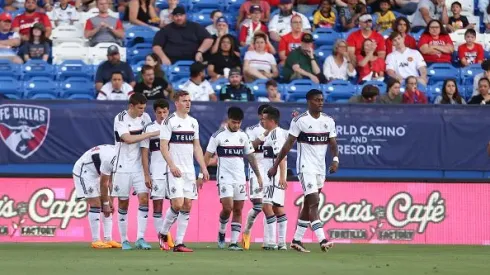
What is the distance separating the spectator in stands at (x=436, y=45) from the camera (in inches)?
1050

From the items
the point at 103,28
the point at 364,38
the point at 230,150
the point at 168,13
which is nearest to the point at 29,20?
the point at 103,28

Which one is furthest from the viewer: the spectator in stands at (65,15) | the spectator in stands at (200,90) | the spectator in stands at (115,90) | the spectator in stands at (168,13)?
the spectator in stands at (168,13)

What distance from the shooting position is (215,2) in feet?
90.6

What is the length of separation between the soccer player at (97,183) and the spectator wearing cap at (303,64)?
675cm

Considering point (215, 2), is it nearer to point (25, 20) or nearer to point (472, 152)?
point (25, 20)

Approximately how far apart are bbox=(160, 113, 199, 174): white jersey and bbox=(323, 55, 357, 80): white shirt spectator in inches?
304

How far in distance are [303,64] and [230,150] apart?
682 cm

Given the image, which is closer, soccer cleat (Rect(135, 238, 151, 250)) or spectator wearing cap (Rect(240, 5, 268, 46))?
soccer cleat (Rect(135, 238, 151, 250))

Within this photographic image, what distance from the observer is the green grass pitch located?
46.0ft

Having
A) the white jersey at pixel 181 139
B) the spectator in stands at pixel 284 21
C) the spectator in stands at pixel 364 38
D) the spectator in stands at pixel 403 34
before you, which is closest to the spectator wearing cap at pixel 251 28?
the spectator in stands at pixel 284 21

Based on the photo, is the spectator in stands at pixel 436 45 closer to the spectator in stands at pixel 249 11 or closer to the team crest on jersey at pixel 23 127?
the spectator in stands at pixel 249 11

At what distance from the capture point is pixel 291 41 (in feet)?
85.6

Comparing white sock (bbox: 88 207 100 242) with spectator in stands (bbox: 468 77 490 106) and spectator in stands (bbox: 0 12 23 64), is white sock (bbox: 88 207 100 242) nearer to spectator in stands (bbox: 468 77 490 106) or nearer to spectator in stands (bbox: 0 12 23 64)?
spectator in stands (bbox: 0 12 23 64)

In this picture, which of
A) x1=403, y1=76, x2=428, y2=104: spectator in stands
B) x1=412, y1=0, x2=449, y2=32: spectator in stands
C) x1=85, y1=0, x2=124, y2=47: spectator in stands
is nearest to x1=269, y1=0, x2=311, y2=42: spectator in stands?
x1=412, y1=0, x2=449, y2=32: spectator in stands
